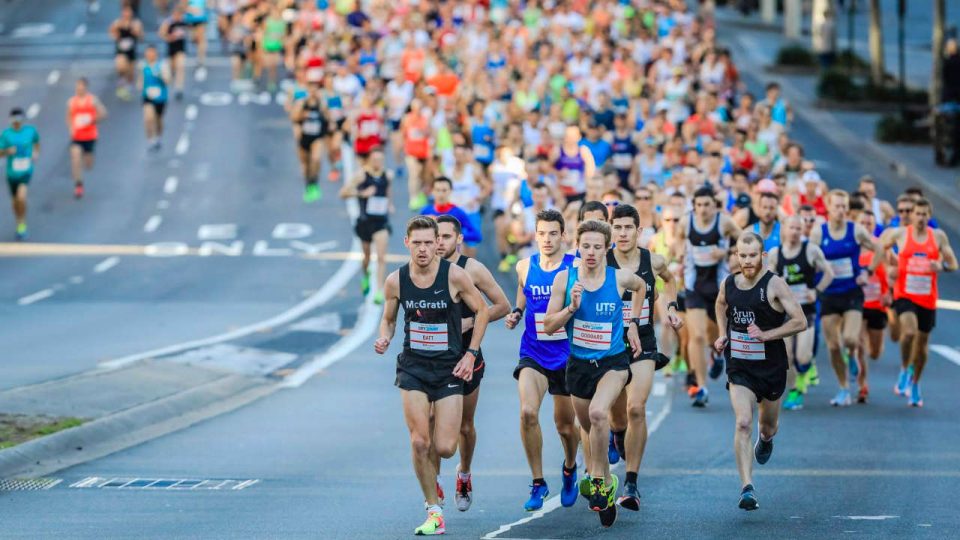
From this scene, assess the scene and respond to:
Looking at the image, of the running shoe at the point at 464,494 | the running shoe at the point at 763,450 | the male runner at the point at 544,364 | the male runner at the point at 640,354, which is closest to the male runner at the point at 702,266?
the male runner at the point at 640,354

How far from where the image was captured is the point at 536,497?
41.8 ft

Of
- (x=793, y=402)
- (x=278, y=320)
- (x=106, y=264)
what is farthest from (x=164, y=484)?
(x=106, y=264)

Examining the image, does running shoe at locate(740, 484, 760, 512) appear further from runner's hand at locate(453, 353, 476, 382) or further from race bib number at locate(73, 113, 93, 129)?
race bib number at locate(73, 113, 93, 129)

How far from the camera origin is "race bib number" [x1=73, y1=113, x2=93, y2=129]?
34.8m

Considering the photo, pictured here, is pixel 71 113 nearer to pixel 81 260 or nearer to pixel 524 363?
pixel 81 260

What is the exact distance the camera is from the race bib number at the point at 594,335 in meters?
12.5

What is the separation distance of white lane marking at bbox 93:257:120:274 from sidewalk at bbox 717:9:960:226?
46.8 feet

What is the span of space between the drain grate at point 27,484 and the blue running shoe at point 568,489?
12.4 ft

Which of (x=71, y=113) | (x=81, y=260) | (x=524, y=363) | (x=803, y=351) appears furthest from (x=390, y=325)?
(x=71, y=113)

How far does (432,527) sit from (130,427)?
5651mm

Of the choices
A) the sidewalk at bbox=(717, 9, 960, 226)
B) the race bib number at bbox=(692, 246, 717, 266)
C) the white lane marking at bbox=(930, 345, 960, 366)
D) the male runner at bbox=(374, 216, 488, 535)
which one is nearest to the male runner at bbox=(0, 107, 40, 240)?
the white lane marking at bbox=(930, 345, 960, 366)

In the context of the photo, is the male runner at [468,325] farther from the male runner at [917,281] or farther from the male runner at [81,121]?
the male runner at [81,121]

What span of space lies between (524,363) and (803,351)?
578 centimetres

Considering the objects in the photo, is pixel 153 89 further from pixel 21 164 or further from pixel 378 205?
pixel 378 205
